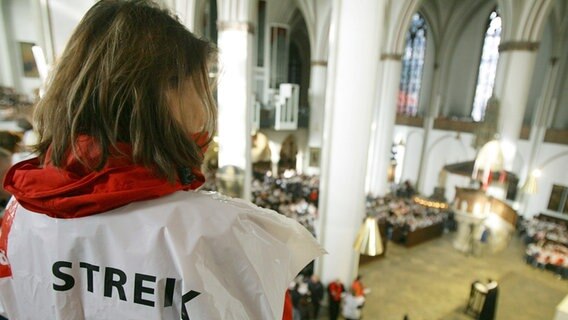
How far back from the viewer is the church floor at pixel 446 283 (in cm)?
775

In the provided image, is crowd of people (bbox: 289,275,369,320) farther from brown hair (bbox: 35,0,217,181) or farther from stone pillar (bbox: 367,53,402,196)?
stone pillar (bbox: 367,53,402,196)

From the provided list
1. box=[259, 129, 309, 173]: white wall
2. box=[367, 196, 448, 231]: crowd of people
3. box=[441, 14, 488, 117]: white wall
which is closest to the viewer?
box=[367, 196, 448, 231]: crowd of people

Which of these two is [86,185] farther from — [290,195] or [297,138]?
[297,138]

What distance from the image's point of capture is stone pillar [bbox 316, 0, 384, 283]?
229 inches

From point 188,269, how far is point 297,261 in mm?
340

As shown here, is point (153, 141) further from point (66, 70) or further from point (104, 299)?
point (104, 299)

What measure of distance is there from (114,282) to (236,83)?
837cm

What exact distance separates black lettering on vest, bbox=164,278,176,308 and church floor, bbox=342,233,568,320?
7.67 m

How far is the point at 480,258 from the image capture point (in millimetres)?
10922

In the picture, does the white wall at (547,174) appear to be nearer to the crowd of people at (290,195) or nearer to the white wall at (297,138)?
the crowd of people at (290,195)

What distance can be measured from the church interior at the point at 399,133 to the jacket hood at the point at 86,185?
0.45 meters

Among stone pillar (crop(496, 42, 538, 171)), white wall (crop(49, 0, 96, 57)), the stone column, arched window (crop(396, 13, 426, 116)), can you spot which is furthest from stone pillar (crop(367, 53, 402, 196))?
white wall (crop(49, 0, 96, 57))

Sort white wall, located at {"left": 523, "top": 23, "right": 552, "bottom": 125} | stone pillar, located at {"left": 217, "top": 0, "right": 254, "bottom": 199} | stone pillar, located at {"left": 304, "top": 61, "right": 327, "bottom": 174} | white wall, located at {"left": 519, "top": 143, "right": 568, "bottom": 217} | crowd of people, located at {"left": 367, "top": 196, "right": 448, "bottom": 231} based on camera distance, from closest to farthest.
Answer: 1. stone pillar, located at {"left": 217, "top": 0, "right": 254, "bottom": 199}
2. crowd of people, located at {"left": 367, "top": 196, "right": 448, "bottom": 231}
3. white wall, located at {"left": 519, "top": 143, "right": 568, "bottom": 217}
4. white wall, located at {"left": 523, "top": 23, "right": 552, "bottom": 125}
5. stone pillar, located at {"left": 304, "top": 61, "right": 327, "bottom": 174}

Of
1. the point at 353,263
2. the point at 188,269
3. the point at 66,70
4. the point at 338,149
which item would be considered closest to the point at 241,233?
the point at 188,269
